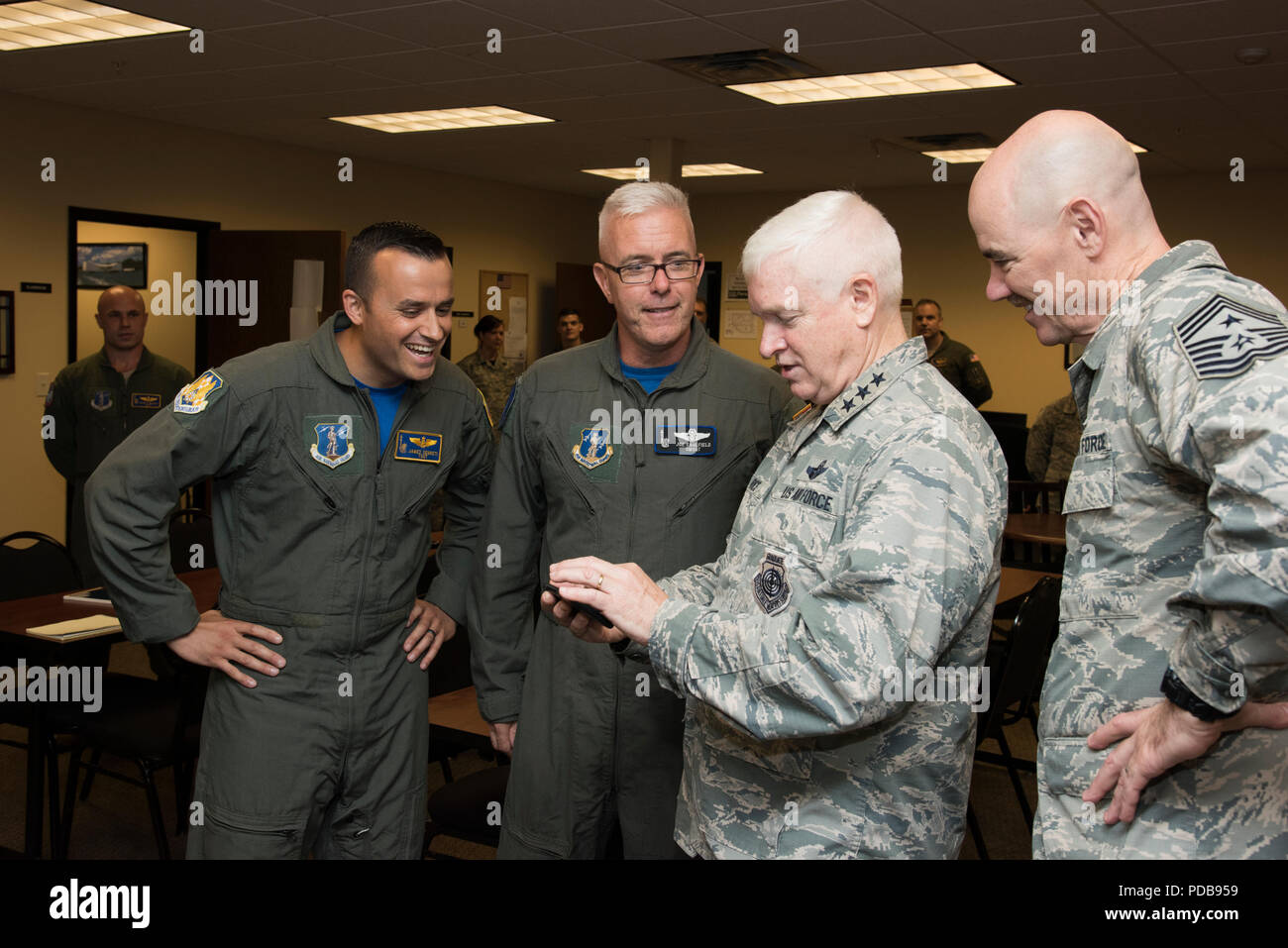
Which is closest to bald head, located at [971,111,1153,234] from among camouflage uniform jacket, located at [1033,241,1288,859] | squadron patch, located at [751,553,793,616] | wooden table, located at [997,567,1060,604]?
camouflage uniform jacket, located at [1033,241,1288,859]

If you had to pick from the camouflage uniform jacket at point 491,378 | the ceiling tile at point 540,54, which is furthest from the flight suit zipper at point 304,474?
the camouflage uniform jacket at point 491,378

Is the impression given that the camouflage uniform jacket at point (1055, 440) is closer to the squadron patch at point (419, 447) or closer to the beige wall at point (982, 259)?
the beige wall at point (982, 259)

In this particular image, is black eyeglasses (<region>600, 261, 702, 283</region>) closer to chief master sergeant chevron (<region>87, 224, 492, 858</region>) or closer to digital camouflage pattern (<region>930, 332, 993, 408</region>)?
chief master sergeant chevron (<region>87, 224, 492, 858</region>)

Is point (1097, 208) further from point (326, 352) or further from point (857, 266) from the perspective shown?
point (326, 352)

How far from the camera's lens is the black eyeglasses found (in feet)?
7.57

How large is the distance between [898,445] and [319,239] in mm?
7508

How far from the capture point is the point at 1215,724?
4.06 feet

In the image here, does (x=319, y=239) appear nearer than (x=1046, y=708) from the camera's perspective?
No

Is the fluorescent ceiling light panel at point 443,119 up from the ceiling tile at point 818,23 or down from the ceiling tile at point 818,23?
up

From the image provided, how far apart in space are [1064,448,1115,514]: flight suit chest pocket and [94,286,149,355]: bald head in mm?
5633

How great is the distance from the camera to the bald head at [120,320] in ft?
19.8

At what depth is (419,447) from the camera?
246 centimetres

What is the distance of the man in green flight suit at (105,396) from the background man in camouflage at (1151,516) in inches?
215
